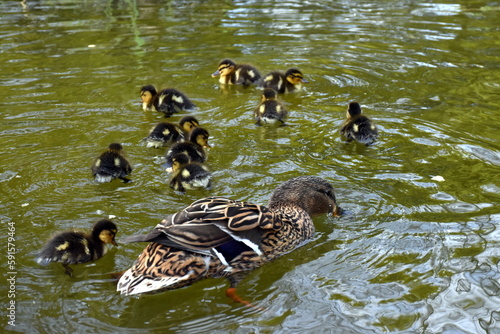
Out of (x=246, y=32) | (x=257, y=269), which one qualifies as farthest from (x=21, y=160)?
(x=246, y=32)

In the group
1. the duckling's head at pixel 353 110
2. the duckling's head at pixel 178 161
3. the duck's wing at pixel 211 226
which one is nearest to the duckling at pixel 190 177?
the duckling's head at pixel 178 161

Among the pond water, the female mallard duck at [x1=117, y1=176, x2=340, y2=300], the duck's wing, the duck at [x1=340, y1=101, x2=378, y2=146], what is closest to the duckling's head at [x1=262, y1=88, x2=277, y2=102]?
the pond water

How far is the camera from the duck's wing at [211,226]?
3.23 metres

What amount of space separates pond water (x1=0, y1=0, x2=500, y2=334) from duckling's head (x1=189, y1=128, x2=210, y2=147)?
148mm

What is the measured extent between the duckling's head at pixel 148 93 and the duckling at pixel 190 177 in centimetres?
169

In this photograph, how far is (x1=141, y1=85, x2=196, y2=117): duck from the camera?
6.06 m

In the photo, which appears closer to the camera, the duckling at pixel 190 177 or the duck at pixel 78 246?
the duck at pixel 78 246

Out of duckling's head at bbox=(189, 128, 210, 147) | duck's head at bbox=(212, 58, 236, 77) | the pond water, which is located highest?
duck's head at bbox=(212, 58, 236, 77)

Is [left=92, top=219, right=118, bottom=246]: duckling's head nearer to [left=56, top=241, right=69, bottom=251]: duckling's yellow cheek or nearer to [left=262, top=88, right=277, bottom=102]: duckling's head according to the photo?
[left=56, top=241, right=69, bottom=251]: duckling's yellow cheek

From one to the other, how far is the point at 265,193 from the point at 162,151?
4.03ft

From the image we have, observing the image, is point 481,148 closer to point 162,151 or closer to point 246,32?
point 162,151

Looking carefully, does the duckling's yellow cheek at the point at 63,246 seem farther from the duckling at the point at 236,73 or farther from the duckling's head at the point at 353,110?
the duckling at the point at 236,73

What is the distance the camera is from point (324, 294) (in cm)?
328

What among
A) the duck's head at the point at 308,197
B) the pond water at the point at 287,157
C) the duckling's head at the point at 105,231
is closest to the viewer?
the pond water at the point at 287,157
